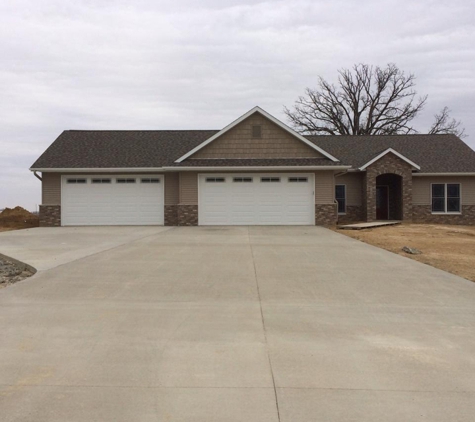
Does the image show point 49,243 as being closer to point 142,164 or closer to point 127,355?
point 142,164

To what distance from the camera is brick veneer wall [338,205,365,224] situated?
2473 centimetres

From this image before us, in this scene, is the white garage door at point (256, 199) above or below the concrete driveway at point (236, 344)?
above

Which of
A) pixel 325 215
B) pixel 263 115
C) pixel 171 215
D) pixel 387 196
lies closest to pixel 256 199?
pixel 325 215

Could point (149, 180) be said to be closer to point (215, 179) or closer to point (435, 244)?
point (215, 179)

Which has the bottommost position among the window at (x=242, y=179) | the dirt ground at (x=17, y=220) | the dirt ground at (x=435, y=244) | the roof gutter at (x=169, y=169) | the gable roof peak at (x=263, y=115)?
the dirt ground at (x=435, y=244)

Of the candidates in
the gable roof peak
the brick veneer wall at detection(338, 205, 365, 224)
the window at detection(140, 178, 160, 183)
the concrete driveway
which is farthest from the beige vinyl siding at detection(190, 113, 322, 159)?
the concrete driveway

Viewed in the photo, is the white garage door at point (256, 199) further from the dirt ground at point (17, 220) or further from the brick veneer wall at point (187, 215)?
the dirt ground at point (17, 220)

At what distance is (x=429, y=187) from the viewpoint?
24.7 meters

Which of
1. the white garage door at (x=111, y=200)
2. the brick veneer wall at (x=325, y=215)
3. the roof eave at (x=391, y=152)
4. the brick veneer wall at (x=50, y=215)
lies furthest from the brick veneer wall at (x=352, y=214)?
the brick veneer wall at (x=50, y=215)

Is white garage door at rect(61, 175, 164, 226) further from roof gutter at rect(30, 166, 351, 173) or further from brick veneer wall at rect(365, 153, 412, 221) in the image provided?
brick veneer wall at rect(365, 153, 412, 221)

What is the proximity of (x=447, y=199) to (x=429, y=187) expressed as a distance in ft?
3.81

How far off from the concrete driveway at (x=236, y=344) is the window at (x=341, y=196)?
1558 centimetres

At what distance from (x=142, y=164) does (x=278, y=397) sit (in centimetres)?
1981

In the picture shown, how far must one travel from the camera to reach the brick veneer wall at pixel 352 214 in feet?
81.1
